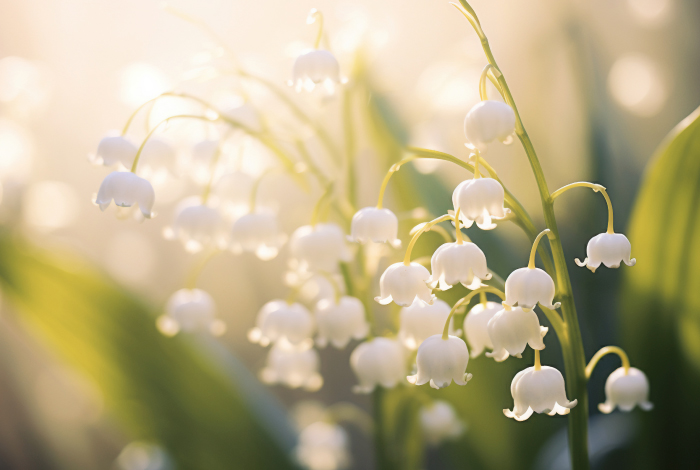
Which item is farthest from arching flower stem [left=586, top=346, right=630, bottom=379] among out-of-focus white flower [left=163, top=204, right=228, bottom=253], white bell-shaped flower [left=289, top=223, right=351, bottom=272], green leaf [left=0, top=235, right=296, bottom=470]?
green leaf [left=0, top=235, right=296, bottom=470]

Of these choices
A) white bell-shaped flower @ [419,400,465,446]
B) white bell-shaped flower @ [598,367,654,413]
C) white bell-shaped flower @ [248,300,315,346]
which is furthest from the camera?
white bell-shaped flower @ [419,400,465,446]

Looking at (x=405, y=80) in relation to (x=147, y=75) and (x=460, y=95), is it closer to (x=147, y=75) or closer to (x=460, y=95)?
(x=460, y=95)

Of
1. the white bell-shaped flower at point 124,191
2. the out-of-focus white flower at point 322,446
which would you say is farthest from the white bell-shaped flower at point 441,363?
the out-of-focus white flower at point 322,446

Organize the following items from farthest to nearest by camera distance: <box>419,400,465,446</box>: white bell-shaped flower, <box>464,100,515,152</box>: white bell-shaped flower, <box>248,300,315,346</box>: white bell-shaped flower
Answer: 1. <box>419,400,465,446</box>: white bell-shaped flower
2. <box>248,300,315,346</box>: white bell-shaped flower
3. <box>464,100,515,152</box>: white bell-shaped flower

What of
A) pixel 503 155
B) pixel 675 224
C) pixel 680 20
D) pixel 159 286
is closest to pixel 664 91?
pixel 680 20

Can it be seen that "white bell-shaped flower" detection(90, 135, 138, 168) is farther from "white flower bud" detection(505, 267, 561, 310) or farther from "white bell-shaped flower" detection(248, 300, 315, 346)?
"white flower bud" detection(505, 267, 561, 310)

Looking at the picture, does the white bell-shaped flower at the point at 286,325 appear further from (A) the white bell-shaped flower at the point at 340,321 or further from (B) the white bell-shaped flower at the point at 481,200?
(B) the white bell-shaped flower at the point at 481,200
